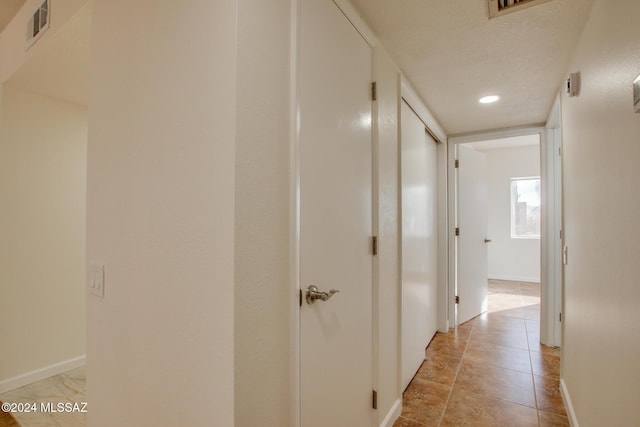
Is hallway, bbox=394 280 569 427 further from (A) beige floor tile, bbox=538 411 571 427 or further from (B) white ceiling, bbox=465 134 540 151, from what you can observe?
(B) white ceiling, bbox=465 134 540 151

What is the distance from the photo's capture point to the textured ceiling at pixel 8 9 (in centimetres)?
187

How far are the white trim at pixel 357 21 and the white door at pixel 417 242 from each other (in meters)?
0.74

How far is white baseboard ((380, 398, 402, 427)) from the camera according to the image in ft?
5.90

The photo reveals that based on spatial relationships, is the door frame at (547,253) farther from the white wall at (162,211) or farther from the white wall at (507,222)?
the white wall at (162,211)

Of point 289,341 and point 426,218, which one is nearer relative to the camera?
point 289,341

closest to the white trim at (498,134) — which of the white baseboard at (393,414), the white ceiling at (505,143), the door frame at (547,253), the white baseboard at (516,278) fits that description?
the door frame at (547,253)

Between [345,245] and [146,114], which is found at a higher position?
[146,114]

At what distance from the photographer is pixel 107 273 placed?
1262 mm

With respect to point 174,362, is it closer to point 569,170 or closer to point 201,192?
point 201,192

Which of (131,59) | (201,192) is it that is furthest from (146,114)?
(201,192)

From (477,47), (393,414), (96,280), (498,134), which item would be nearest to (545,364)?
(393,414)

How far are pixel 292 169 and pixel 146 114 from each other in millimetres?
569

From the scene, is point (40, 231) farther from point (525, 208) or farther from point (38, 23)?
point (525, 208)

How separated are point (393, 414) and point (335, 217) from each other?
56.4 inches
